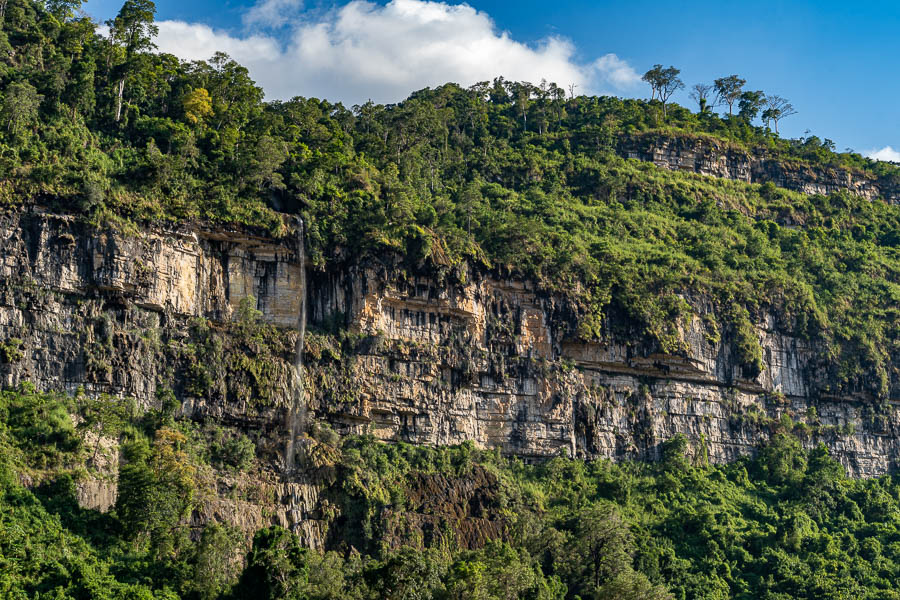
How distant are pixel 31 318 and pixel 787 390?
50.3 m

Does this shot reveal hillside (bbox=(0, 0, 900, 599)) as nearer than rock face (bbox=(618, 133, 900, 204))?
Yes

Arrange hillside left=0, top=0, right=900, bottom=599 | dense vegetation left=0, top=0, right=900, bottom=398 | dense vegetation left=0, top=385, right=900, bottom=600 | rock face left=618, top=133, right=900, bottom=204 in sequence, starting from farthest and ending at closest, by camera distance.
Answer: rock face left=618, top=133, right=900, bottom=204
dense vegetation left=0, top=0, right=900, bottom=398
hillside left=0, top=0, right=900, bottom=599
dense vegetation left=0, top=385, right=900, bottom=600

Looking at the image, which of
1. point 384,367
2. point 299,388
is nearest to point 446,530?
point 384,367

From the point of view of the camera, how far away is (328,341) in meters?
65.9

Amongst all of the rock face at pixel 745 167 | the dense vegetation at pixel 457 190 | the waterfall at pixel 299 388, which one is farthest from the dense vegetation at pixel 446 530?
the rock face at pixel 745 167

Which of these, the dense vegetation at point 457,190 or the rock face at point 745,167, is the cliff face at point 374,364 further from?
the rock face at point 745,167

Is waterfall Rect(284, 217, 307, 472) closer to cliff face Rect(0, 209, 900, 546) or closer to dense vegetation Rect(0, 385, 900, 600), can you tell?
cliff face Rect(0, 209, 900, 546)

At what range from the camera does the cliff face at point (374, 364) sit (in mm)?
58531

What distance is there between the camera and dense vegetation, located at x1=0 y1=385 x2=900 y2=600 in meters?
50.5

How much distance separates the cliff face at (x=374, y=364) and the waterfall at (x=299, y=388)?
443 millimetres

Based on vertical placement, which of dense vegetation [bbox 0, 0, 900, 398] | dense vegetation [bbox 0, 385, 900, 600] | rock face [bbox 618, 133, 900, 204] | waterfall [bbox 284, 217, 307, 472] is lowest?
dense vegetation [bbox 0, 385, 900, 600]

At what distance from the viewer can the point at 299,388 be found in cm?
6372

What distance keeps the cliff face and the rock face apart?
24.1 m

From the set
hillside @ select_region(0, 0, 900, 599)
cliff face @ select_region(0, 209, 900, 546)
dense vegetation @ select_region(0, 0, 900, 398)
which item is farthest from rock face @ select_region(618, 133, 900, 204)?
cliff face @ select_region(0, 209, 900, 546)
